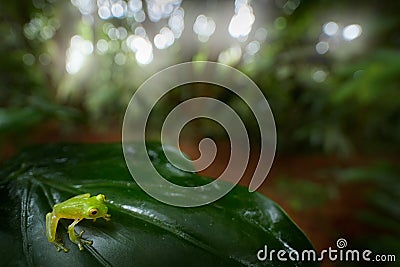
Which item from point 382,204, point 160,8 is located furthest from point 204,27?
point 382,204

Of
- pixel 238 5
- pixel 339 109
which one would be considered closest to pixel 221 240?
pixel 238 5

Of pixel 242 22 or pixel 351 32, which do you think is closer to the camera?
pixel 351 32

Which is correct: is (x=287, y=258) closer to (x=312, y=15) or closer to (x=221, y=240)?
(x=221, y=240)

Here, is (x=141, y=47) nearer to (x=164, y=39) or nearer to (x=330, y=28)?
(x=164, y=39)

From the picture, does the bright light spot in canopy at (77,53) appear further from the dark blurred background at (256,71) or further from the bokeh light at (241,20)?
the bokeh light at (241,20)

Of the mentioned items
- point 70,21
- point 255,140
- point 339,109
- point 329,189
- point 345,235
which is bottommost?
point 345,235

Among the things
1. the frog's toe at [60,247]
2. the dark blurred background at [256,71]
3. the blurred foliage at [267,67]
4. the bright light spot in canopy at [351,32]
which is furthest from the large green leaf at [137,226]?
the bright light spot in canopy at [351,32]

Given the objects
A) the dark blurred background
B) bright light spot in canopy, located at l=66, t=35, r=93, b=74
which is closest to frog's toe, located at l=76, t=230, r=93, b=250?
the dark blurred background
